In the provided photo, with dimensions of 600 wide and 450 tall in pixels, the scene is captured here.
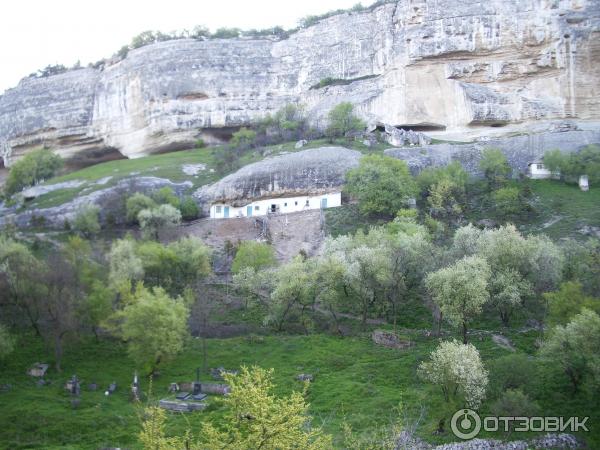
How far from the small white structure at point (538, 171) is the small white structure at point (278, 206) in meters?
15.4

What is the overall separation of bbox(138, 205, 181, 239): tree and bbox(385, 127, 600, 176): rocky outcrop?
18673 millimetres

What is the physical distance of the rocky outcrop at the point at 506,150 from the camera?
5800 cm

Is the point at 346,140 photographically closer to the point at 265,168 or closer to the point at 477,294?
the point at 265,168

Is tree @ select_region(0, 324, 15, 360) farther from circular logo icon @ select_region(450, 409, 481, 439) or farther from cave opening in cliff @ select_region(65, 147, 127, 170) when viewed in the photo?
cave opening in cliff @ select_region(65, 147, 127, 170)

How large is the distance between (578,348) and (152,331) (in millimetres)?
17622

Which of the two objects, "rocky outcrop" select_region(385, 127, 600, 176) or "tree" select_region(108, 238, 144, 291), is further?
"rocky outcrop" select_region(385, 127, 600, 176)

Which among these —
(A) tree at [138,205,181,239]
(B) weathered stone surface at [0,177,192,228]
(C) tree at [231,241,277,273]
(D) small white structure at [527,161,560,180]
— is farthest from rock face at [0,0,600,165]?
(C) tree at [231,241,277,273]

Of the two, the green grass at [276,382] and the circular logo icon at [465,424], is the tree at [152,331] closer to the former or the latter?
the green grass at [276,382]

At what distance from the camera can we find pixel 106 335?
37.0 m

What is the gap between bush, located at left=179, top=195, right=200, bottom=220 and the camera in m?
56.0

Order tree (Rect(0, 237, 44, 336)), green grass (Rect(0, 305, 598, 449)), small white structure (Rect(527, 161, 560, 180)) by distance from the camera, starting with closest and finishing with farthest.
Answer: green grass (Rect(0, 305, 598, 449)) < tree (Rect(0, 237, 44, 336)) < small white structure (Rect(527, 161, 560, 180))

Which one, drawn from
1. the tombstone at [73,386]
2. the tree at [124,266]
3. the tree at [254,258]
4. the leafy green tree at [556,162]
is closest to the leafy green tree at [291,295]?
the tree at [254,258]

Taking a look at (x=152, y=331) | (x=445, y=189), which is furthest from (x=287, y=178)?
(x=152, y=331)

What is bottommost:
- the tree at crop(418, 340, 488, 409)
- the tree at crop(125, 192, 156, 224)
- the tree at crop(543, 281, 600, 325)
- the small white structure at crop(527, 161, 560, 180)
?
the tree at crop(418, 340, 488, 409)
